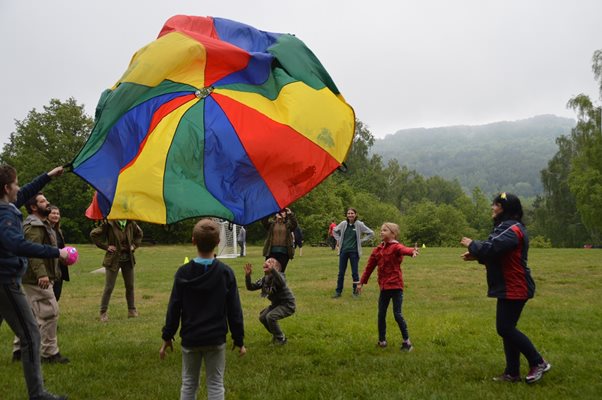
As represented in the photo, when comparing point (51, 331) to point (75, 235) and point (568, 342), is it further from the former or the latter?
point (75, 235)

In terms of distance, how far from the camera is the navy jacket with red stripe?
213 inches

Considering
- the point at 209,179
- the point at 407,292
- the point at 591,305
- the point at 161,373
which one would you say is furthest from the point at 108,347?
the point at 591,305

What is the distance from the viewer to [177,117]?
6258 millimetres

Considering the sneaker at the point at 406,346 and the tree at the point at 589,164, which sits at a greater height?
the tree at the point at 589,164

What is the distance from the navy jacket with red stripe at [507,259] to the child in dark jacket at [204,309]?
2.76 m

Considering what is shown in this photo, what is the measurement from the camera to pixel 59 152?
52125 millimetres

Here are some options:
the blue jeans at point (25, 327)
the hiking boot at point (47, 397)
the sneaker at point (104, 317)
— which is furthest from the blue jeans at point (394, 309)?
the sneaker at point (104, 317)

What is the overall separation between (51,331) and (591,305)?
980 centimetres

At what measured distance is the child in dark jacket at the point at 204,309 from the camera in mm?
4266

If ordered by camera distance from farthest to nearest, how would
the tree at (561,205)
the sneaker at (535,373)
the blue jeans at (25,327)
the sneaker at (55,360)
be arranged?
the tree at (561,205) → the sneaker at (55,360) → the sneaker at (535,373) → the blue jeans at (25,327)

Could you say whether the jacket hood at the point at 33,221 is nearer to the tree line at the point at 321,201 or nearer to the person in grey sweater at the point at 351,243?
the person in grey sweater at the point at 351,243

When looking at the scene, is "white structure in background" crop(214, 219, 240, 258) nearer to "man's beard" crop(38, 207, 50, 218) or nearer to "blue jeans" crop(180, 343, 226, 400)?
"man's beard" crop(38, 207, 50, 218)

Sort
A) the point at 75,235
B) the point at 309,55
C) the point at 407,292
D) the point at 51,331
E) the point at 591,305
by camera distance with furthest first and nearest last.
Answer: the point at 75,235
the point at 407,292
the point at 591,305
the point at 309,55
the point at 51,331

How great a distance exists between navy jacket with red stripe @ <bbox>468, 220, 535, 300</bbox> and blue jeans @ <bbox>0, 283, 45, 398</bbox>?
4.50 meters
